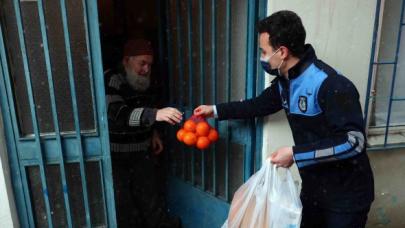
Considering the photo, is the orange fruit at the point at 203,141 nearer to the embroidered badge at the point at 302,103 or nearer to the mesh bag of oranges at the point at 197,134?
the mesh bag of oranges at the point at 197,134

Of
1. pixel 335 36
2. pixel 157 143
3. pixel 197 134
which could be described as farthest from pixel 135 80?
pixel 335 36

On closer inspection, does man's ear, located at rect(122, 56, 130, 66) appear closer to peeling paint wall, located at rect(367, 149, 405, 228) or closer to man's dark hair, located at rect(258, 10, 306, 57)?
man's dark hair, located at rect(258, 10, 306, 57)

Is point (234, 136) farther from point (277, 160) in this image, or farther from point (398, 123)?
point (398, 123)

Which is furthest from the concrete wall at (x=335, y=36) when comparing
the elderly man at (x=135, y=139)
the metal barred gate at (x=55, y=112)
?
the metal barred gate at (x=55, y=112)

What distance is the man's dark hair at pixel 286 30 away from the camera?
5.82 feet

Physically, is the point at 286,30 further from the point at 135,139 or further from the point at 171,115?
the point at 135,139

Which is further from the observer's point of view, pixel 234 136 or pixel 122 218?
pixel 122 218

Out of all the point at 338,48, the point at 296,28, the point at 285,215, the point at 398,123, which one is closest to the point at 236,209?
the point at 285,215

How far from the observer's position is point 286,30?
177cm

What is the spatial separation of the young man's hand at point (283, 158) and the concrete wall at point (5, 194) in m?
1.48

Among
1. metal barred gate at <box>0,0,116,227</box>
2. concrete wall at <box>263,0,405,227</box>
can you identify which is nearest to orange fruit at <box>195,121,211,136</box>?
concrete wall at <box>263,0,405,227</box>

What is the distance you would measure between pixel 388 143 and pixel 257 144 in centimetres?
108

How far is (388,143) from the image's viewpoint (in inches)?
107

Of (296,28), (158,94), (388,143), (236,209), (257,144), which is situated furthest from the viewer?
(158,94)
